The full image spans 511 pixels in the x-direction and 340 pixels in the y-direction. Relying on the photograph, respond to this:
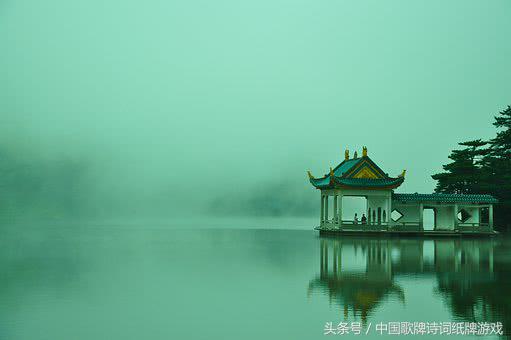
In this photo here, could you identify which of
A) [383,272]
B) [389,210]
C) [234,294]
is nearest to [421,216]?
[389,210]

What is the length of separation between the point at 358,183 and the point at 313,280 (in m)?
21.9

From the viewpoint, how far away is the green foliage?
43.6 m

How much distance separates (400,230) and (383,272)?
21.6 metres

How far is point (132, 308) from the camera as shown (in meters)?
11.7

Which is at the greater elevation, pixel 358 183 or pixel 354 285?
pixel 358 183

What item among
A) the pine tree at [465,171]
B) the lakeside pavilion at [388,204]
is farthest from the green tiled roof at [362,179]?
the pine tree at [465,171]

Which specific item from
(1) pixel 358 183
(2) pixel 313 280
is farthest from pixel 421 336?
(1) pixel 358 183

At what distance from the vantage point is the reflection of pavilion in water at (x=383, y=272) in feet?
41.6

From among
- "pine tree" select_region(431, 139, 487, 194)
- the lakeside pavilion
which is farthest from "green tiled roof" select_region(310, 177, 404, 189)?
"pine tree" select_region(431, 139, 487, 194)

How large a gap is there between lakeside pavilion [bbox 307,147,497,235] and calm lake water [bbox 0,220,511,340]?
14.6 meters

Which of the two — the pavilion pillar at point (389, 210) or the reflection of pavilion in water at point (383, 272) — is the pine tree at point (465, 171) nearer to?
the pavilion pillar at point (389, 210)

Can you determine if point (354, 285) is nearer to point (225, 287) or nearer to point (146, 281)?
point (225, 287)

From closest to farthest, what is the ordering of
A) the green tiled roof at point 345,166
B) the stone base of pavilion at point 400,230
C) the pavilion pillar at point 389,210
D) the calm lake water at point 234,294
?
the calm lake water at point 234,294 < the stone base of pavilion at point 400,230 < the pavilion pillar at point 389,210 < the green tiled roof at point 345,166

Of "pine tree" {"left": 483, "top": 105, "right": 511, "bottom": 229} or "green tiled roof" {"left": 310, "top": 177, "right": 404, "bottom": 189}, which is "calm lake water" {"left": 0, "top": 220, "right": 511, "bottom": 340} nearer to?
"green tiled roof" {"left": 310, "top": 177, "right": 404, "bottom": 189}
